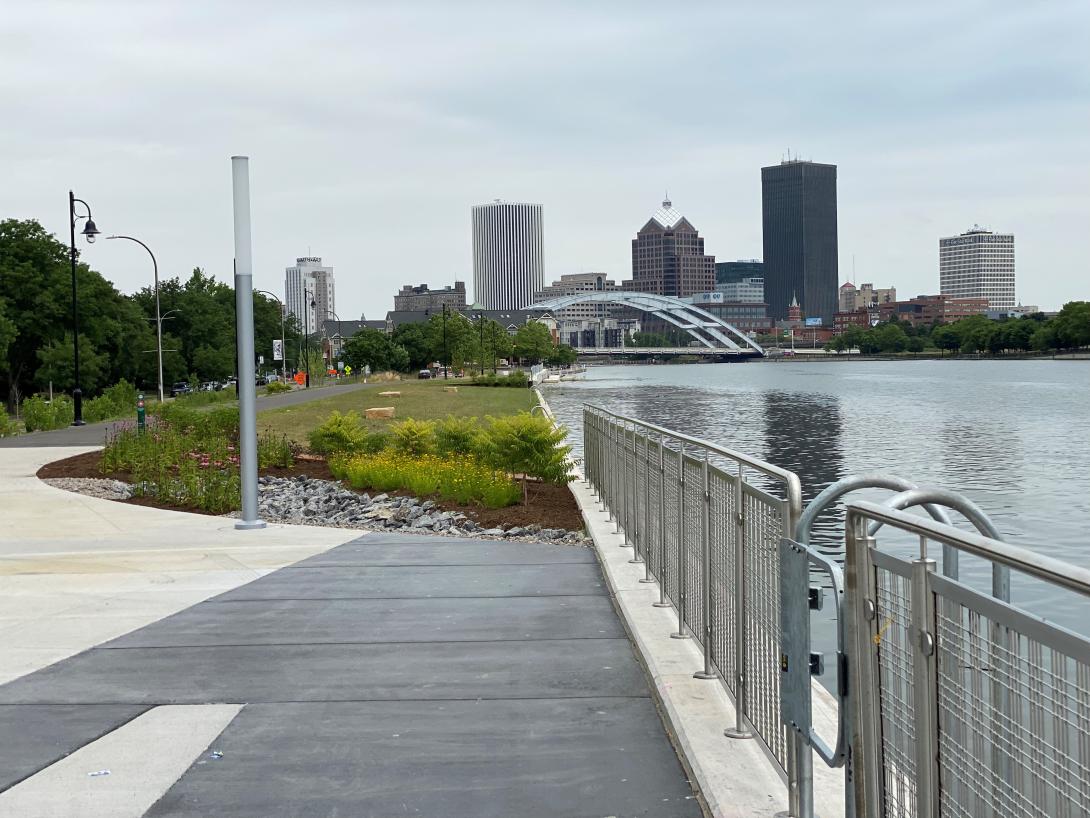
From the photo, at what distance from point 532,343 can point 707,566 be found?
595 ft

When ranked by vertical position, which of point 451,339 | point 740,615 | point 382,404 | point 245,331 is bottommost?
point 382,404

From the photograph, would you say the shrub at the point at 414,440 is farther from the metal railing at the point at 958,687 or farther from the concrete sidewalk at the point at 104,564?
the metal railing at the point at 958,687

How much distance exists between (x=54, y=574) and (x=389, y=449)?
37.7 ft

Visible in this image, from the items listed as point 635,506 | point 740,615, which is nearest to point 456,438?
point 635,506

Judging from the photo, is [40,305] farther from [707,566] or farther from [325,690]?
[707,566]

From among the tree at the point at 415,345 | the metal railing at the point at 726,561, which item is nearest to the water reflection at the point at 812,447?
the metal railing at the point at 726,561

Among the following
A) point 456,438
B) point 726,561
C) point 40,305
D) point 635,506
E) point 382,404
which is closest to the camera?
point 726,561

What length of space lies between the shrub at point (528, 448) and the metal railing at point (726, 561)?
21.8 ft

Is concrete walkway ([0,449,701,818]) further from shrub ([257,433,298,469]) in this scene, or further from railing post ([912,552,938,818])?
shrub ([257,433,298,469])

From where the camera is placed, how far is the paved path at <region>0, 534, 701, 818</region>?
16.8 feet

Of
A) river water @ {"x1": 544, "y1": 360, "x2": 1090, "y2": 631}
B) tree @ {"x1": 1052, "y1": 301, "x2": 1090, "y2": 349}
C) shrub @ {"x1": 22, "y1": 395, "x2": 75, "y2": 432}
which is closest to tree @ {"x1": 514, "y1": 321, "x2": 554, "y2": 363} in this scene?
tree @ {"x1": 1052, "y1": 301, "x2": 1090, "y2": 349}

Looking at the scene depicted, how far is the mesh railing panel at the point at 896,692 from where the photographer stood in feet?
11.0

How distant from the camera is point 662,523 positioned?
27.9ft

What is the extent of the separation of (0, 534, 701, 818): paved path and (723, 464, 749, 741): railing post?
381 mm
